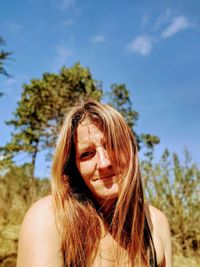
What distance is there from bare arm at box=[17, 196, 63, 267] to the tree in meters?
15.8

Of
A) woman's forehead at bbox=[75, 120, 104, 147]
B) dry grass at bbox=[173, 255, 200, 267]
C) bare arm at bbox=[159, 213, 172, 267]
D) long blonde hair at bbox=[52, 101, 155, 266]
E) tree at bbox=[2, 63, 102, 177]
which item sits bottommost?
dry grass at bbox=[173, 255, 200, 267]

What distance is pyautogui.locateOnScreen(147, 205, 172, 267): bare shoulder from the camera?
175cm

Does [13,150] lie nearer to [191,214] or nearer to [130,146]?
[191,214]

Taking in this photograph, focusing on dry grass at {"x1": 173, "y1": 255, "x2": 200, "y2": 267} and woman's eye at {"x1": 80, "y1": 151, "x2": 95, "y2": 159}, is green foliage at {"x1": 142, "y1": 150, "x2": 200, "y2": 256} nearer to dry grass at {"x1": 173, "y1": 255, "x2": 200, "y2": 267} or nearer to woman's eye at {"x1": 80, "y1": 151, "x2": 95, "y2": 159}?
dry grass at {"x1": 173, "y1": 255, "x2": 200, "y2": 267}

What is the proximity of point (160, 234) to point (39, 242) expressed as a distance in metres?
0.77

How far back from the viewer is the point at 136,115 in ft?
61.0

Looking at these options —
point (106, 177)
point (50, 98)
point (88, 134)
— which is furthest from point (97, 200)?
point (50, 98)

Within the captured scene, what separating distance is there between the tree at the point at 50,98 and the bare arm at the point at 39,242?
1575 centimetres

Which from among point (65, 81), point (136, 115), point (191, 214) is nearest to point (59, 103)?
point (65, 81)

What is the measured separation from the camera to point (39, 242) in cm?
133

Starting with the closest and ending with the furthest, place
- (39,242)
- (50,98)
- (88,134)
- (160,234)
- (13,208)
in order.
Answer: (39,242), (88,134), (160,234), (13,208), (50,98)

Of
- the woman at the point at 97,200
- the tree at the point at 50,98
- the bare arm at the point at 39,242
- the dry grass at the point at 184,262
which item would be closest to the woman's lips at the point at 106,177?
the woman at the point at 97,200

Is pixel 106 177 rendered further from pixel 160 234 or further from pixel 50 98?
pixel 50 98

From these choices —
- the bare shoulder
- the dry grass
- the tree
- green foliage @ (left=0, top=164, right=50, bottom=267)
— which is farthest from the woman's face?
the tree
